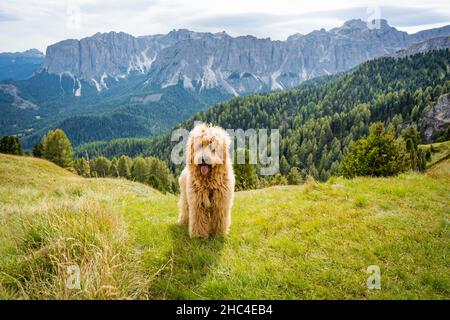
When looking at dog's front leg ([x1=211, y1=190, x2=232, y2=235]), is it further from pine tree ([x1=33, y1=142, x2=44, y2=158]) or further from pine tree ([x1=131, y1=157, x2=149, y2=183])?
pine tree ([x1=131, y1=157, x2=149, y2=183])

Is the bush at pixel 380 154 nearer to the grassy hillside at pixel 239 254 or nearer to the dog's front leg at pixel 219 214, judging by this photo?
the grassy hillside at pixel 239 254

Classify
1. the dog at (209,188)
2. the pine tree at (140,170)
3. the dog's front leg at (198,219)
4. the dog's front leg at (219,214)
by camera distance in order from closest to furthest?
the dog at (209,188)
the dog's front leg at (198,219)
the dog's front leg at (219,214)
the pine tree at (140,170)

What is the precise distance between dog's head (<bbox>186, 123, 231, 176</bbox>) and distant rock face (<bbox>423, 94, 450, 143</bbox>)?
5948 inches

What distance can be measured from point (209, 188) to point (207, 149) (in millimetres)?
1196

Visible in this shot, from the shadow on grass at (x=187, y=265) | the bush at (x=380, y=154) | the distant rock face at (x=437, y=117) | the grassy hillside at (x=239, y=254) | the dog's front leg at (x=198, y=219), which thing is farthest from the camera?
the distant rock face at (x=437, y=117)

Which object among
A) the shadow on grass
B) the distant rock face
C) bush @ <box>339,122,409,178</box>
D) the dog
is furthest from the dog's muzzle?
the distant rock face

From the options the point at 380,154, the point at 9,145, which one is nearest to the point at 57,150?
the point at 9,145

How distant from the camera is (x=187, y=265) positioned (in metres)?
→ 6.61

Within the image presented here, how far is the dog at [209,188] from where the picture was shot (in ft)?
26.5

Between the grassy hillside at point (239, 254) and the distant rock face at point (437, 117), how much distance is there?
148648mm

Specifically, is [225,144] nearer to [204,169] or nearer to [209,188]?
[204,169]

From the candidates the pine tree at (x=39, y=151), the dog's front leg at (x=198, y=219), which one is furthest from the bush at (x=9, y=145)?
the dog's front leg at (x=198, y=219)

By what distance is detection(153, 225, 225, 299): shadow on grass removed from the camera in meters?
5.57
